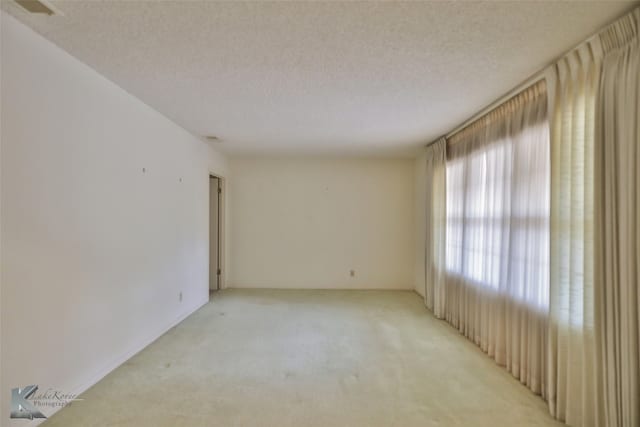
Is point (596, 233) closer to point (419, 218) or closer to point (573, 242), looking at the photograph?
point (573, 242)

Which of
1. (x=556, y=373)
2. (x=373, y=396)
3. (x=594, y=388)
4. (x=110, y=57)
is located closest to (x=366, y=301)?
(x=373, y=396)

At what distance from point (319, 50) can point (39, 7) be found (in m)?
Answer: 1.55

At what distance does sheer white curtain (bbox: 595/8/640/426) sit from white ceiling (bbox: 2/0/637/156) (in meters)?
0.27

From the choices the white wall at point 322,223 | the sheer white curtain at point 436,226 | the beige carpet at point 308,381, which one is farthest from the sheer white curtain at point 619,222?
the white wall at point 322,223

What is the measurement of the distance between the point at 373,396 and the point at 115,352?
2.22 meters

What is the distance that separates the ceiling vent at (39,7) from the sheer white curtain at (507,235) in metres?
3.23

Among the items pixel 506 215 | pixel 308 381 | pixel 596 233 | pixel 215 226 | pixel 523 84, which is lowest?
pixel 308 381

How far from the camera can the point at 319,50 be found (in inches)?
76.8

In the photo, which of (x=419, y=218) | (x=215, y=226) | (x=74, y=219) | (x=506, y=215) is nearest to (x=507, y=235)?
(x=506, y=215)

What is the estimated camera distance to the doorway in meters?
5.53

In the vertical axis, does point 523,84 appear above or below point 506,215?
above

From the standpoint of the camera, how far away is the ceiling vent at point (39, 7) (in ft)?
5.13

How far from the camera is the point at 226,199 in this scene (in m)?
5.62

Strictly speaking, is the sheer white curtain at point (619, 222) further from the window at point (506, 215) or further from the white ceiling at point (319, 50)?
the window at point (506, 215)
